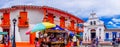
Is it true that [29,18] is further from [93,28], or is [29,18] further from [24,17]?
[93,28]

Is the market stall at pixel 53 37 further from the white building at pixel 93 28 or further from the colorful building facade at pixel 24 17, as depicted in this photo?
the white building at pixel 93 28

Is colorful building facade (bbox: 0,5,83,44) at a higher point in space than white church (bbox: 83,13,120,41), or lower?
higher

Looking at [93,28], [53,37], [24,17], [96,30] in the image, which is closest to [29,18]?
[24,17]

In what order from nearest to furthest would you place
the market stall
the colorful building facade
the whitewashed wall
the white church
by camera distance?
the market stall < the colorful building facade < the whitewashed wall < the white church

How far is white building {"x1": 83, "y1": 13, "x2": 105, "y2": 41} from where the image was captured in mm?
69500

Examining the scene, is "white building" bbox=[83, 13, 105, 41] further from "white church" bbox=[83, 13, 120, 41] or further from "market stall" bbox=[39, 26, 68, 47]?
"market stall" bbox=[39, 26, 68, 47]

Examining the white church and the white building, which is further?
the white building

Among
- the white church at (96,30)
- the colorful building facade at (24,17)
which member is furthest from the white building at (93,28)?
the colorful building facade at (24,17)

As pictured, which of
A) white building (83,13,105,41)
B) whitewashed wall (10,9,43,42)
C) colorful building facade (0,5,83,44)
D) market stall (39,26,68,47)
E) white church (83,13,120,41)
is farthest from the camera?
white building (83,13,105,41)

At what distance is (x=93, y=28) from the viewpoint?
71.4 metres

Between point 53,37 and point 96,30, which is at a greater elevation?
point 53,37

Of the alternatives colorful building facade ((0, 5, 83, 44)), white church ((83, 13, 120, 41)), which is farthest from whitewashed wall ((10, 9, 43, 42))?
white church ((83, 13, 120, 41))

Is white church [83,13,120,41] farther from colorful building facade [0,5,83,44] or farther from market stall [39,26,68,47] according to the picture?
market stall [39,26,68,47]

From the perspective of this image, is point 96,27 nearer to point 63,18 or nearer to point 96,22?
point 96,22
